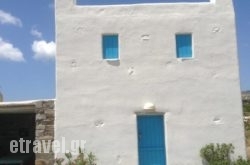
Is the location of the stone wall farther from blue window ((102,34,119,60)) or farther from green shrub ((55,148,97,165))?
blue window ((102,34,119,60))

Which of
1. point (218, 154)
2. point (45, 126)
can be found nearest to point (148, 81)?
point (218, 154)

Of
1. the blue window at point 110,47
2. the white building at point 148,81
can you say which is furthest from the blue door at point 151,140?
the blue window at point 110,47

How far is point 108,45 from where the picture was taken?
12148mm

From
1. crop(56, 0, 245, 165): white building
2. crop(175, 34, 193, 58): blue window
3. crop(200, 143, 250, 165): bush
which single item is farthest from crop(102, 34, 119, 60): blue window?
crop(200, 143, 250, 165): bush

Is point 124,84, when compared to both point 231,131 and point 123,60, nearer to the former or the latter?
point 123,60

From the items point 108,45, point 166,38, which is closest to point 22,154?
point 108,45

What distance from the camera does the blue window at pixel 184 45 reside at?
39.9 ft

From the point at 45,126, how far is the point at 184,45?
4.89 metres

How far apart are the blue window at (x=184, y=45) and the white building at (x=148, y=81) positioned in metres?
0.03

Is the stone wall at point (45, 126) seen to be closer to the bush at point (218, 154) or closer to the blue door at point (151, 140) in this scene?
the blue door at point (151, 140)

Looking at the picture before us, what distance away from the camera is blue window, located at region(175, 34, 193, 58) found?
12.2 metres

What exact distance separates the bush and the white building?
8.2 inches

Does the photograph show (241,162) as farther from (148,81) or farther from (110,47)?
(110,47)

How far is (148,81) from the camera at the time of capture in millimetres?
11914
